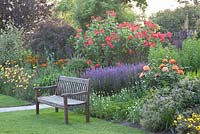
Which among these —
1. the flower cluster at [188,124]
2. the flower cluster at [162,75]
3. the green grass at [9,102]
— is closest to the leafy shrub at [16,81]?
the green grass at [9,102]

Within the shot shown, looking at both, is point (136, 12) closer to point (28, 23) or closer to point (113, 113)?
point (28, 23)

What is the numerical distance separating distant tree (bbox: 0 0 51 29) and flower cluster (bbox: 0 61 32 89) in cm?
725

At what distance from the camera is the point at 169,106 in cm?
771

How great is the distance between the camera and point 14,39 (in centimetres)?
1653

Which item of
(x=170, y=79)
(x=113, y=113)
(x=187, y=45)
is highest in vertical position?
(x=187, y=45)

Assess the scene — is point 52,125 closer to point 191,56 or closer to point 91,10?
point 191,56

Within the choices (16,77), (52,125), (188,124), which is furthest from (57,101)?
(16,77)

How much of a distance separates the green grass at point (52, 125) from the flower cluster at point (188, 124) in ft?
2.77

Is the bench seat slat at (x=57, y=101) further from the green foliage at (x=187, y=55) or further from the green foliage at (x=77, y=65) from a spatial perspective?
the green foliage at (x=77, y=65)

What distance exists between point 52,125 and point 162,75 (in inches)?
108

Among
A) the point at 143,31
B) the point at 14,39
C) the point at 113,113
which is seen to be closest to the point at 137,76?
the point at 113,113

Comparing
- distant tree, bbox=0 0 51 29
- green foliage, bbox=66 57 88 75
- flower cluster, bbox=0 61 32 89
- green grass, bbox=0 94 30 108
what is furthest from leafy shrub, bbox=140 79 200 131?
distant tree, bbox=0 0 51 29

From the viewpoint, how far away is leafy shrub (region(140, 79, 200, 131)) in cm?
771

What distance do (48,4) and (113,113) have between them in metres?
14.6
